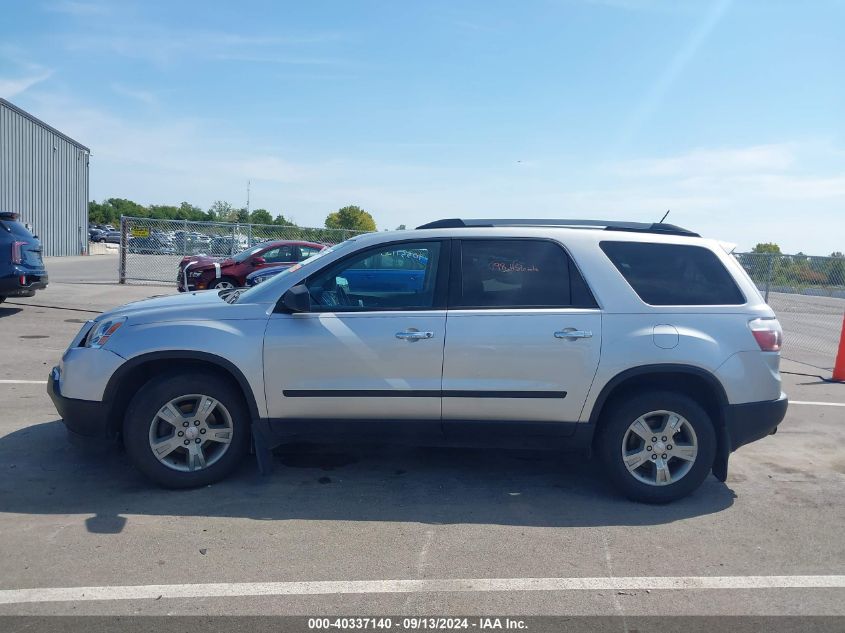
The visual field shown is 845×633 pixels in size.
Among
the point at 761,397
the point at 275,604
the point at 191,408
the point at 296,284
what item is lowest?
the point at 275,604

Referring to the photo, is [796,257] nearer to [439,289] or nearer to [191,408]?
[439,289]

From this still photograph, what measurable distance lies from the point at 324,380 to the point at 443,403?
0.82 m

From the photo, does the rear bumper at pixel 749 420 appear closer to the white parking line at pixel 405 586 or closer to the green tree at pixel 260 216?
the white parking line at pixel 405 586

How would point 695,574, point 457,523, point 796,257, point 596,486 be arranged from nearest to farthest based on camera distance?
1. point 695,574
2. point 457,523
3. point 596,486
4. point 796,257

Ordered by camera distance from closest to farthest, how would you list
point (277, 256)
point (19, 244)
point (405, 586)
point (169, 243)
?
point (405, 586) → point (19, 244) → point (277, 256) → point (169, 243)

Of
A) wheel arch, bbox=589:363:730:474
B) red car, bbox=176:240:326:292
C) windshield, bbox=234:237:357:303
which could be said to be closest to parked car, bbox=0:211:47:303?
red car, bbox=176:240:326:292

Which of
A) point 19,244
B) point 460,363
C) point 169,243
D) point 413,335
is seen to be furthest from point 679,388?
point 169,243

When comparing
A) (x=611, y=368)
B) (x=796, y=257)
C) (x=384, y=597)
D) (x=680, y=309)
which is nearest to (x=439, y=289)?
(x=611, y=368)

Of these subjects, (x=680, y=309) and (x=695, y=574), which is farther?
(x=680, y=309)

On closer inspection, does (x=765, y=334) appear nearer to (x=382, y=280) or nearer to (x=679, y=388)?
(x=679, y=388)

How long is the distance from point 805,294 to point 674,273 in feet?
36.3

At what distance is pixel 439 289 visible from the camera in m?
4.99

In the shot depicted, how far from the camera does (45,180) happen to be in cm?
3519

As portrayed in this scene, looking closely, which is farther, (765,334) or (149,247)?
(149,247)
